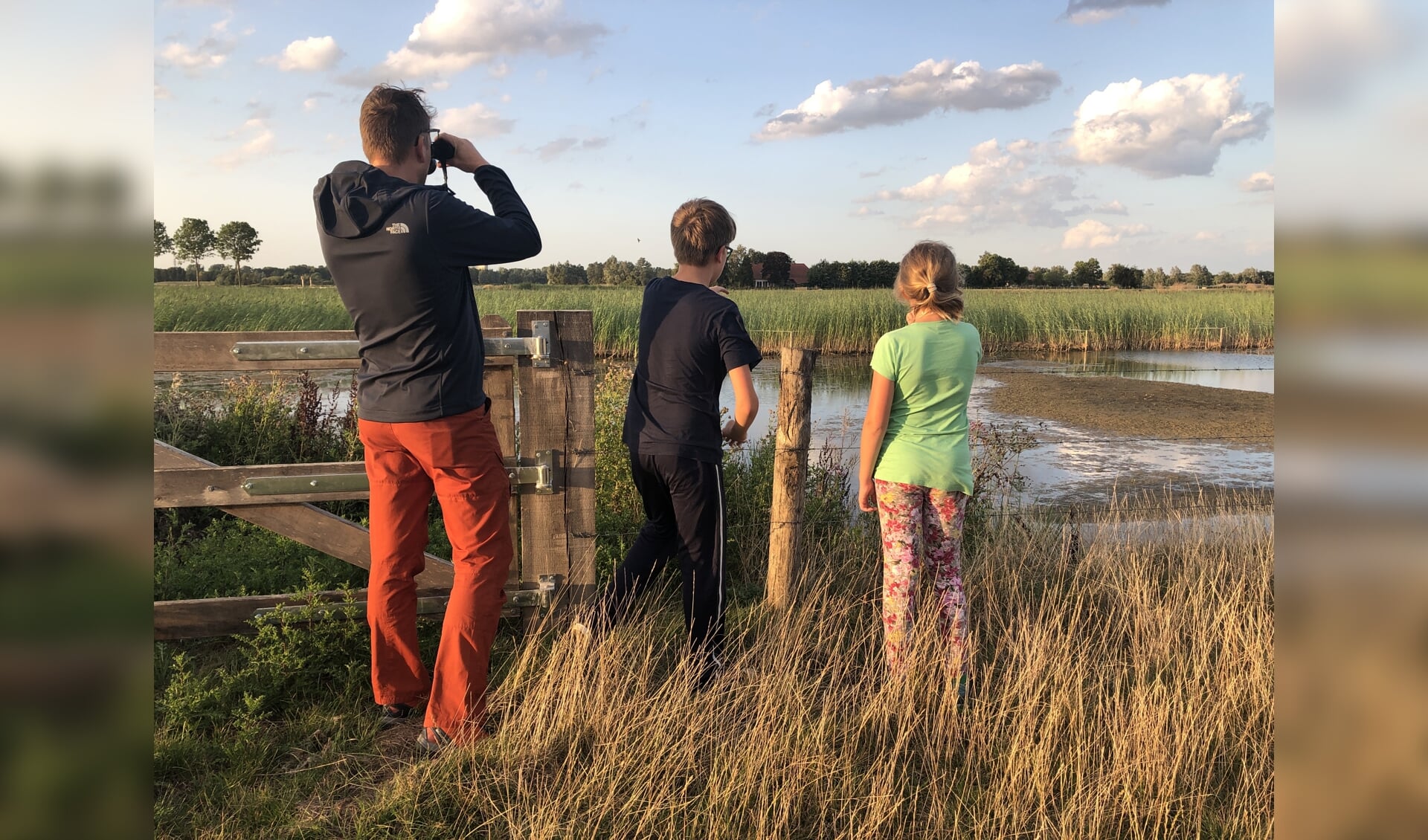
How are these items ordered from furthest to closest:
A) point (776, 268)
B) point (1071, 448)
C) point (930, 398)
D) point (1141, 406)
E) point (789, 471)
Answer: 1. point (776, 268)
2. point (1141, 406)
3. point (1071, 448)
4. point (789, 471)
5. point (930, 398)

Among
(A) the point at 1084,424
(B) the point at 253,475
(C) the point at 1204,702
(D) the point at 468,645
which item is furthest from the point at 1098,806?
(A) the point at 1084,424

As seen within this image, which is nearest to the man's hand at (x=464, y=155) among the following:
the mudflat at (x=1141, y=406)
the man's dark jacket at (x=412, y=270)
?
the man's dark jacket at (x=412, y=270)

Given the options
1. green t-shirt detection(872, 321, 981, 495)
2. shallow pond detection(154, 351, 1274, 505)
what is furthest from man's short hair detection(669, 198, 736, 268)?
shallow pond detection(154, 351, 1274, 505)

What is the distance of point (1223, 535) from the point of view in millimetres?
5914

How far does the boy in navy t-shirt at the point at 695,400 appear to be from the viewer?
11.7ft

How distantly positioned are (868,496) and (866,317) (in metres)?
21.3

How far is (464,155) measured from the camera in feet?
11.1

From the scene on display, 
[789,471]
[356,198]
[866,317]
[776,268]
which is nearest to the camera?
[356,198]

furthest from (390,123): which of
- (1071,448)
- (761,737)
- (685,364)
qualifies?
(1071,448)

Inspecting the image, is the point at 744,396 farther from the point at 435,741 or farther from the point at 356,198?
the point at 435,741

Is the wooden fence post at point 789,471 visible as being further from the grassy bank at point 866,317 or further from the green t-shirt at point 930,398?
the grassy bank at point 866,317

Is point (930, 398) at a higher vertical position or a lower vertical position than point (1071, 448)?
higher

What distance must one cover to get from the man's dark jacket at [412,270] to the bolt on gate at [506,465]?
1.59 ft
